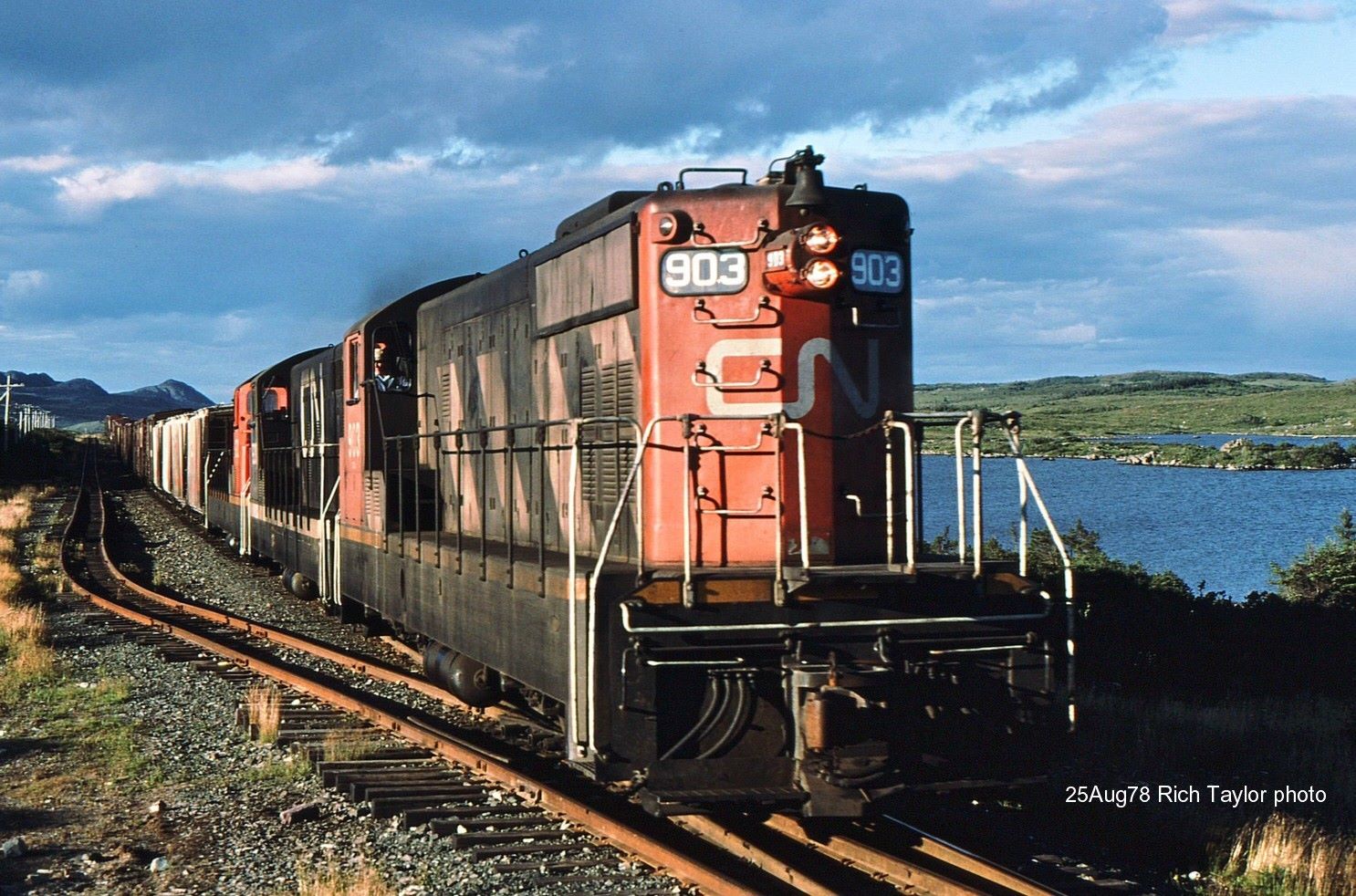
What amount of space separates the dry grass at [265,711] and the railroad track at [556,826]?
0.25 feet

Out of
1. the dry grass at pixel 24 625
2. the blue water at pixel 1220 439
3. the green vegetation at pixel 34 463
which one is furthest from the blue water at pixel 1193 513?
the green vegetation at pixel 34 463

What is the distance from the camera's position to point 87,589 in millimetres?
18625

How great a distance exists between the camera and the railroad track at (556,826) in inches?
228

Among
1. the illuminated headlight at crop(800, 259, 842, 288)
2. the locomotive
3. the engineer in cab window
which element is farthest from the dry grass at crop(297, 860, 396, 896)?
the engineer in cab window

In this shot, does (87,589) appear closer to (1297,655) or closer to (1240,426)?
(1297,655)

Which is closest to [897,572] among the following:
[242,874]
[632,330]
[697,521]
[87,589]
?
[697,521]

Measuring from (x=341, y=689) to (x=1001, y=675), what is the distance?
611 cm

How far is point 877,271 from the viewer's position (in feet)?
24.0

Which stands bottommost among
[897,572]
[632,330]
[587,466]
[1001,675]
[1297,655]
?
[1297,655]

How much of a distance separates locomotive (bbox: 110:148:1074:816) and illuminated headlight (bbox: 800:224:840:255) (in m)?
0.01

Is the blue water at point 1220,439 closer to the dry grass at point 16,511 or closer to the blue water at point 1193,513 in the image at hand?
the blue water at point 1193,513

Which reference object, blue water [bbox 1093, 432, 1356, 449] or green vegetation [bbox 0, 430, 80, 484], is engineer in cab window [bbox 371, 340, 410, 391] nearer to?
green vegetation [bbox 0, 430, 80, 484]

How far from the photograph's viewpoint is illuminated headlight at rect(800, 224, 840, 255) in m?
6.80

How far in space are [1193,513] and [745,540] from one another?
35572 millimetres
